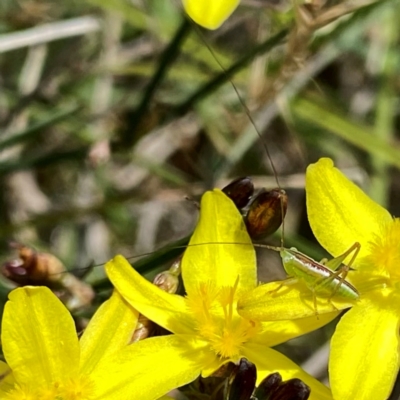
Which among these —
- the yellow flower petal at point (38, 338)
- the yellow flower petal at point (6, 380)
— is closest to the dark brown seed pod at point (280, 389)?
the yellow flower petal at point (38, 338)

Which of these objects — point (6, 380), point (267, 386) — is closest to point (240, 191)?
point (267, 386)

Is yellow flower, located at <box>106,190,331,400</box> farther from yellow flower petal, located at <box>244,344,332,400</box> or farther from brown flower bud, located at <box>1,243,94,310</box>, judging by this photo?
brown flower bud, located at <box>1,243,94,310</box>

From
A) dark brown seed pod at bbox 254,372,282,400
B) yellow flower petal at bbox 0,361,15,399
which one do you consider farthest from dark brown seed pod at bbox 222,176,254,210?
yellow flower petal at bbox 0,361,15,399

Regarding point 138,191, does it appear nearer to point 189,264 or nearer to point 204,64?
point 204,64

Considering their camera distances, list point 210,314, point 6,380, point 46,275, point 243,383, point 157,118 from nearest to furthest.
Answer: point 243,383
point 6,380
point 210,314
point 46,275
point 157,118

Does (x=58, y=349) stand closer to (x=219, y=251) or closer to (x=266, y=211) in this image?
(x=219, y=251)

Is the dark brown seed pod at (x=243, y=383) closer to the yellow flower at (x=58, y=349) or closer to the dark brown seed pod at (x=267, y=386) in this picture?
the dark brown seed pod at (x=267, y=386)

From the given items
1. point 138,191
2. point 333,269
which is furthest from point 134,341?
point 138,191
